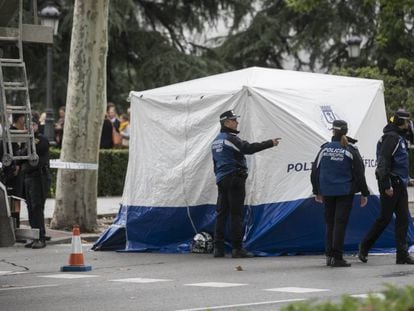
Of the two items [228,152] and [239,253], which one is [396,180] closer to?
[228,152]

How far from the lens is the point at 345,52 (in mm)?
43844

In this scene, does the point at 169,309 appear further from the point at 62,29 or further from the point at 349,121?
the point at 62,29

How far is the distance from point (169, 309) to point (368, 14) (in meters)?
34.4

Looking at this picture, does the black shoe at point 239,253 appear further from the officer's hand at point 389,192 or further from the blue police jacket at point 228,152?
the officer's hand at point 389,192

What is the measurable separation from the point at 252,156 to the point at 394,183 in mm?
2203

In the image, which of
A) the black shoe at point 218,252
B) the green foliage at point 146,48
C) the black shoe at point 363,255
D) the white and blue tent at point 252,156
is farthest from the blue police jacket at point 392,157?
the green foliage at point 146,48

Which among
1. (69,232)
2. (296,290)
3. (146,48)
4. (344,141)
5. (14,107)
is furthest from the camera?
(146,48)

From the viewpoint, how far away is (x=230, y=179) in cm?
1486

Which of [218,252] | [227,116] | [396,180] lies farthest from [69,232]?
[396,180]

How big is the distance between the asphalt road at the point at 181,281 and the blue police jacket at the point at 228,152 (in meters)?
1.13

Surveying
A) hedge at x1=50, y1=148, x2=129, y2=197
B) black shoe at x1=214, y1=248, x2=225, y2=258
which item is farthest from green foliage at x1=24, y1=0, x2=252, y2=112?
black shoe at x1=214, y1=248, x2=225, y2=258

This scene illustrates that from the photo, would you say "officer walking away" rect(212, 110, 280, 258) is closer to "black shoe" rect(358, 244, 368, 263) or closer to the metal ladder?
"black shoe" rect(358, 244, 368, 263)

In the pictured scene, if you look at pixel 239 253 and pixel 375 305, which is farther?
pixel 239 253

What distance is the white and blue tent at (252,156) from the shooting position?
599 inches
